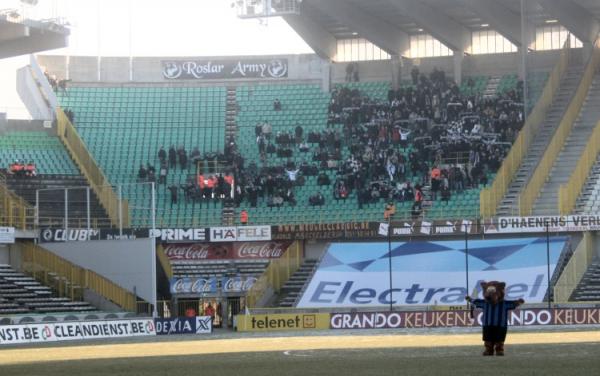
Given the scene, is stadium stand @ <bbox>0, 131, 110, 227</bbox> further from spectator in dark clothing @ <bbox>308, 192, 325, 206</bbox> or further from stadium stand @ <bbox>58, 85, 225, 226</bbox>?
spectator in dark clothing @ <bbox>308, 192, 325, 206</bbox>

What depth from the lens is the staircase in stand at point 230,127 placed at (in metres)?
65.7

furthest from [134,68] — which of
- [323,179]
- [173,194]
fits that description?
[323,179]

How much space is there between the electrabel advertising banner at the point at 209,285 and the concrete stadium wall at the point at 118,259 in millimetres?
1553

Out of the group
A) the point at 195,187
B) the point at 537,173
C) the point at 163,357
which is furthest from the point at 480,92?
the point at 163,357

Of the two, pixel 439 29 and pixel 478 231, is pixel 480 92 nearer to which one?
pixel 439 29

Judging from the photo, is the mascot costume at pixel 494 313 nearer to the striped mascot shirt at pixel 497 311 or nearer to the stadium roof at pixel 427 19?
the striped mascot shirt at pixel 497 311

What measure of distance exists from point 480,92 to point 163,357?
4156 centimetres

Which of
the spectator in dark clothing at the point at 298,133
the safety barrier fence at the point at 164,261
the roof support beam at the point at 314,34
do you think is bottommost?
the safety barrier fence at the point at 164,261

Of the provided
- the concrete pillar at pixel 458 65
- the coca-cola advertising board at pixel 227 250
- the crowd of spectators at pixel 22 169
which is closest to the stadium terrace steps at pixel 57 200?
the crowd of spectators at pixel 22 169

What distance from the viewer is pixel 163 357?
32.8m

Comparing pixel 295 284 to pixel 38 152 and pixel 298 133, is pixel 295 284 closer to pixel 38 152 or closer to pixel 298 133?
pixel 298 133

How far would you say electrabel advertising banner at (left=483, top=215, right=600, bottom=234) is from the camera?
5772cm

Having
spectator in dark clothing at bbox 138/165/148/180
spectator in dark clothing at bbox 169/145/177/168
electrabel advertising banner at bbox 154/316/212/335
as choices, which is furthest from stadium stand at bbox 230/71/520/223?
electrabel advertising banner at bbox 154/316/212/335

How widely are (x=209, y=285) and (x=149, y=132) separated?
605 inches
